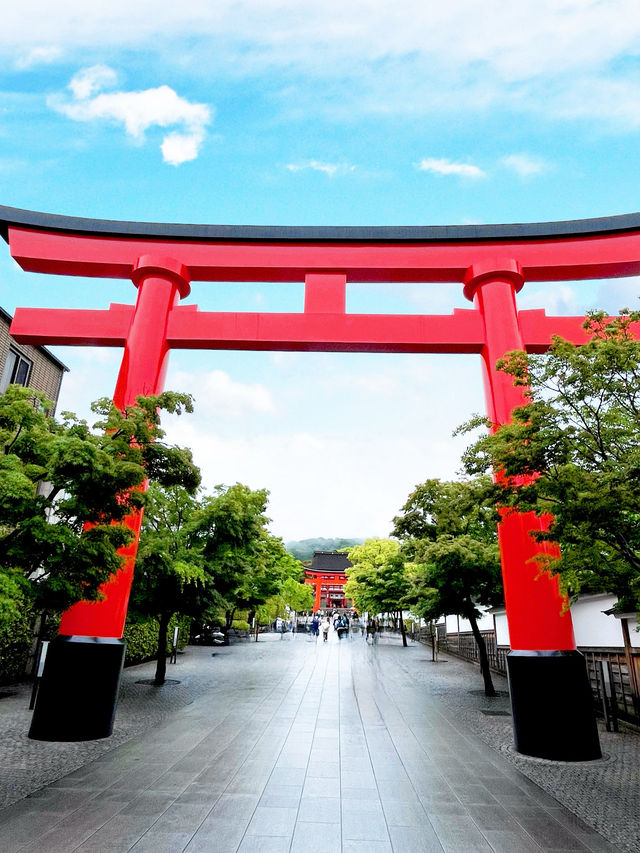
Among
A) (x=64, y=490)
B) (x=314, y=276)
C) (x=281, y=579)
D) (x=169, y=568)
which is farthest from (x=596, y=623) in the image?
(x=281, y=579)

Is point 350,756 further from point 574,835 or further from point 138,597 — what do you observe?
point 138,597

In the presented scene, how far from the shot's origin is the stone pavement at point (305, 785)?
4.57 meters

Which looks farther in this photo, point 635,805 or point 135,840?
point 635,805

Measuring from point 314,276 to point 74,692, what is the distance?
8.81 meters

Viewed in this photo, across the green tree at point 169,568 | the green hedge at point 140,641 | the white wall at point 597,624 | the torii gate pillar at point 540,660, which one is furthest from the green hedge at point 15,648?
the white wall at point 597,624

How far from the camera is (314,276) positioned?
11.1m

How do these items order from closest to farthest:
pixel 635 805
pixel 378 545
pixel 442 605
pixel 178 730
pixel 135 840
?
1. pixel 135 840
2. pixel 635 805
3. pixel 178 730
4. pixel 442 605
5. pixel 378 545

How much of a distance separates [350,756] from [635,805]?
3546mm

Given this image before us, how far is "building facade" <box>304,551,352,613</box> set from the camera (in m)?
70.9

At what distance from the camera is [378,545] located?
4016 cm

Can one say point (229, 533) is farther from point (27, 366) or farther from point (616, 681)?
point (616, 681)

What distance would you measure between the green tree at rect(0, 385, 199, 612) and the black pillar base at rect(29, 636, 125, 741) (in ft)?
6.24

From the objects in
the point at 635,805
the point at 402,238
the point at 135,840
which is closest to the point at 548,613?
the point at 635,805

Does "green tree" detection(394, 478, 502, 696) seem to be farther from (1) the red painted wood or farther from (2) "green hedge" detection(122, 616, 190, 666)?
(2) "green hedge" detection(122, 616, 190, 666)
